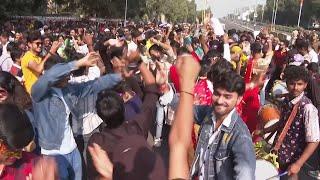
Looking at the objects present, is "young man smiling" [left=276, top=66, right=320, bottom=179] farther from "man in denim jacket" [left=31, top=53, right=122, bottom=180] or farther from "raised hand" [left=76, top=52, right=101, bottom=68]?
"raised hand" [left=76, top=52, right=101, bottom=68]

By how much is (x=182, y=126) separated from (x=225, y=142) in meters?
1.12

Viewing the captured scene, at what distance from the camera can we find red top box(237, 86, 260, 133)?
5262 millimetres

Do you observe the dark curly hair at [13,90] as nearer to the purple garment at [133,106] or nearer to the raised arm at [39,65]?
the purple garment at [133,106]

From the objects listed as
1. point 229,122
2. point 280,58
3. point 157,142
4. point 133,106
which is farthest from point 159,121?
point 280,58

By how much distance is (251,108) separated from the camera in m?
5.34

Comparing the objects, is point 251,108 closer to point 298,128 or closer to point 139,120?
point 298,128

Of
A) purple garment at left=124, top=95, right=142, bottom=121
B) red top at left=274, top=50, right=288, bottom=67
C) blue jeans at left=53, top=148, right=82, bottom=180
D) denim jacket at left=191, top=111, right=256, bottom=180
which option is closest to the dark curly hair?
blue jeans at left=53, top=148, right=82, bottom=180

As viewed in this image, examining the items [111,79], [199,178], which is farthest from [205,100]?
[199,178]

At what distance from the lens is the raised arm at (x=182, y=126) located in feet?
5.34

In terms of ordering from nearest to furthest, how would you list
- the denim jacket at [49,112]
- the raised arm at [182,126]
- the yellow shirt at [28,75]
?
the raised arm at [182,126] < the denim jacket at [49,112] < the yellow shirt at [28,75]

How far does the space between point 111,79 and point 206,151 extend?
1.45 metres

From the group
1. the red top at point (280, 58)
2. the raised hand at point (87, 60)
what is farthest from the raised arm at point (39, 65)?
the red top at point (280, 58)

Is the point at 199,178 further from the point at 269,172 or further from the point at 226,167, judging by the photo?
the point at 269,172

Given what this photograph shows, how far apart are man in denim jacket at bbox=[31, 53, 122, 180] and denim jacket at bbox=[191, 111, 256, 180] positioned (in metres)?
1.32
